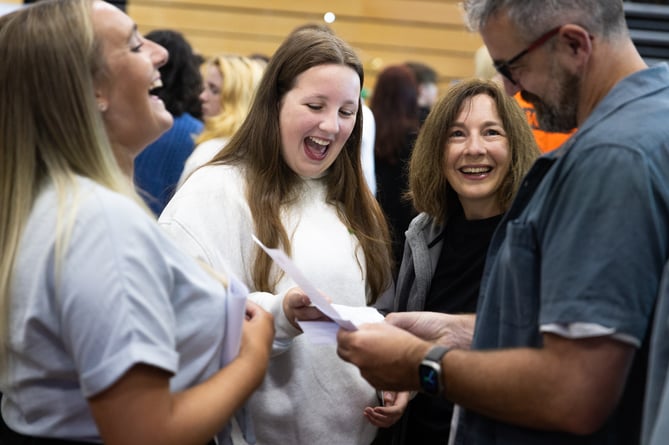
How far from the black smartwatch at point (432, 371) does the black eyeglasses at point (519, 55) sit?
55 cm

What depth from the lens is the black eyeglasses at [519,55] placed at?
1566 millimetres

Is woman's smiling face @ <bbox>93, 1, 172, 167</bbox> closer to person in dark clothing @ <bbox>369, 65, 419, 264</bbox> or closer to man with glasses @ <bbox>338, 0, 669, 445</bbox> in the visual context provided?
man with glasses @ <bbox>338, 0, 669, 445</bbox>

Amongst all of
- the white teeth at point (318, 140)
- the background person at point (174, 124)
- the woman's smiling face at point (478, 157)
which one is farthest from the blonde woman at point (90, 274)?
the background person at point (174, 124)

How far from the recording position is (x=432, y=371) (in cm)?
160

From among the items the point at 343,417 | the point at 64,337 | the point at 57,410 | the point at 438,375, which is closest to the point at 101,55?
the point at 64,337

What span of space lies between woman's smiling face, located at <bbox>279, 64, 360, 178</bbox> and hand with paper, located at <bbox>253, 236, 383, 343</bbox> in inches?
19.5

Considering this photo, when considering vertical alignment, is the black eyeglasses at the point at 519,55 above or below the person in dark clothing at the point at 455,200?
above

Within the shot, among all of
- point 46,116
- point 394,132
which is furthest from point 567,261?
point 394,132

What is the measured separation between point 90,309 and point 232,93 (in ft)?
10.6

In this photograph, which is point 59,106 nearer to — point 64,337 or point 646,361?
point 64,337

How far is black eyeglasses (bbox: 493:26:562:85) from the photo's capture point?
1566 mm

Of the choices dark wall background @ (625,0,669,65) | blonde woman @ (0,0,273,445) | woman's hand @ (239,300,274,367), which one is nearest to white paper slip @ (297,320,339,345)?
woman's hand @ (239,300,274,367)

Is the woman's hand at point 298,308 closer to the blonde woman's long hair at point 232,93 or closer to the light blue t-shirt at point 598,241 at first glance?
the light blue t-shirt at point 598,241

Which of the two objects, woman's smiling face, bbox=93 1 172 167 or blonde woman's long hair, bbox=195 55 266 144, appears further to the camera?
blonde woman's long hair, bbox=195 55 266 144
